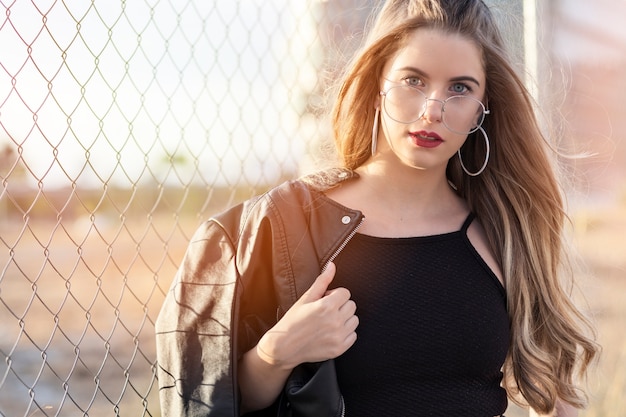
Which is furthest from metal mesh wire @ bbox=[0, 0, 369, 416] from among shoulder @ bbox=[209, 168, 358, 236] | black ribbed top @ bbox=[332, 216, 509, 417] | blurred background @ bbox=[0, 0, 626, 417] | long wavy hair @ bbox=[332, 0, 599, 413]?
black ribbed top @ bbox=[332, 216, 509, 417]

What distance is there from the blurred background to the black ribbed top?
390mm

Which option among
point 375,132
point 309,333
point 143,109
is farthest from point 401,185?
point 143,109

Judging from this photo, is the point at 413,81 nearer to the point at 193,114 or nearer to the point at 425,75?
the point at 425,75

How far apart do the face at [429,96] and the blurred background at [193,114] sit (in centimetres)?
28

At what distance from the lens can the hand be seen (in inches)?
61.5

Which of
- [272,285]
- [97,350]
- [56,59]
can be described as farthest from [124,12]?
[97,350]

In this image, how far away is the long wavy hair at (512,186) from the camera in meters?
1.82

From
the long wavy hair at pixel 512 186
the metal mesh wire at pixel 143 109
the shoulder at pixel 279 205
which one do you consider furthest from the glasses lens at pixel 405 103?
the metal mesh wire at pixel 143 109

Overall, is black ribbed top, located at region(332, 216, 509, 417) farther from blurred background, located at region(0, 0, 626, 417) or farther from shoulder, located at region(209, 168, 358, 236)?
blurred background, located at region(0, 0, 626, 417)

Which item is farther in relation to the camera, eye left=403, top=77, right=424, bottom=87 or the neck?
the neck

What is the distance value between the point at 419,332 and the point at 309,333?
28cm

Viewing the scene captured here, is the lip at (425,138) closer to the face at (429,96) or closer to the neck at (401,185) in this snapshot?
the face at (429,96)

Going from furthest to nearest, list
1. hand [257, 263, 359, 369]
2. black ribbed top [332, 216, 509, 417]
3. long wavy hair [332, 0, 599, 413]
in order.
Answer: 1. long wavy hair [332, 0, 599, 413]
2. black ribbed top [332, 216, 509, 417]
3. hand [257, 263, 359, 369]

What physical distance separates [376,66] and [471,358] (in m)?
0.69
